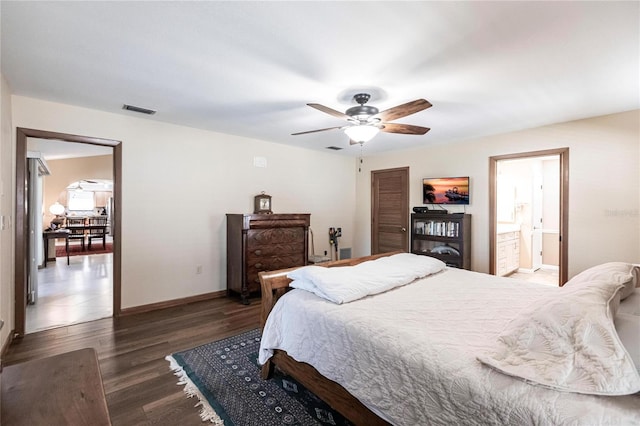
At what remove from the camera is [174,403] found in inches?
78.4

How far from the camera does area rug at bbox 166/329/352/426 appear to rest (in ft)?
6.10

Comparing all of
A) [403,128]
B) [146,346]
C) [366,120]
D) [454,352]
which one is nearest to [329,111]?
[366,120]

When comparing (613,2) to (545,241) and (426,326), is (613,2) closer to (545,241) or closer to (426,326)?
(426,326)

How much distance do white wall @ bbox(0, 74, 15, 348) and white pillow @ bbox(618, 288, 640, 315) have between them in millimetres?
4282

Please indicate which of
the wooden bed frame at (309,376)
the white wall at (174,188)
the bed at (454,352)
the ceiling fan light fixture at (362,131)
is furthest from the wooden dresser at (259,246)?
the ceiling fan light fixture at (362,131)

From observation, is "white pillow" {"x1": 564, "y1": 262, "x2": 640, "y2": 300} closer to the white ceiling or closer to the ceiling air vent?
the white ceiling

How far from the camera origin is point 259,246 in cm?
416

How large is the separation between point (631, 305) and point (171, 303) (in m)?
4.36

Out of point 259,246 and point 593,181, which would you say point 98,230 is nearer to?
point 259,246

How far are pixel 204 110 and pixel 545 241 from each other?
23.4 ft

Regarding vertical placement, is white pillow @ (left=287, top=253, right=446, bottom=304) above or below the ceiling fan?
below

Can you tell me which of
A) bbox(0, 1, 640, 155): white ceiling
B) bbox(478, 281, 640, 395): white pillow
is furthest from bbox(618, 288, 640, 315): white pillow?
bbox(0, 1, 640, 155): white ceiling

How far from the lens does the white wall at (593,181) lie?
328cm

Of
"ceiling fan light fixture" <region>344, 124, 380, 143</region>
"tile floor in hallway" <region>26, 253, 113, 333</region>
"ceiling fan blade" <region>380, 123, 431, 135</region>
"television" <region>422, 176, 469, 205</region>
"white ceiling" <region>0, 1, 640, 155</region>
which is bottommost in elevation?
"tile floor in hallway" <region>26, 253, 113, 333</region>
